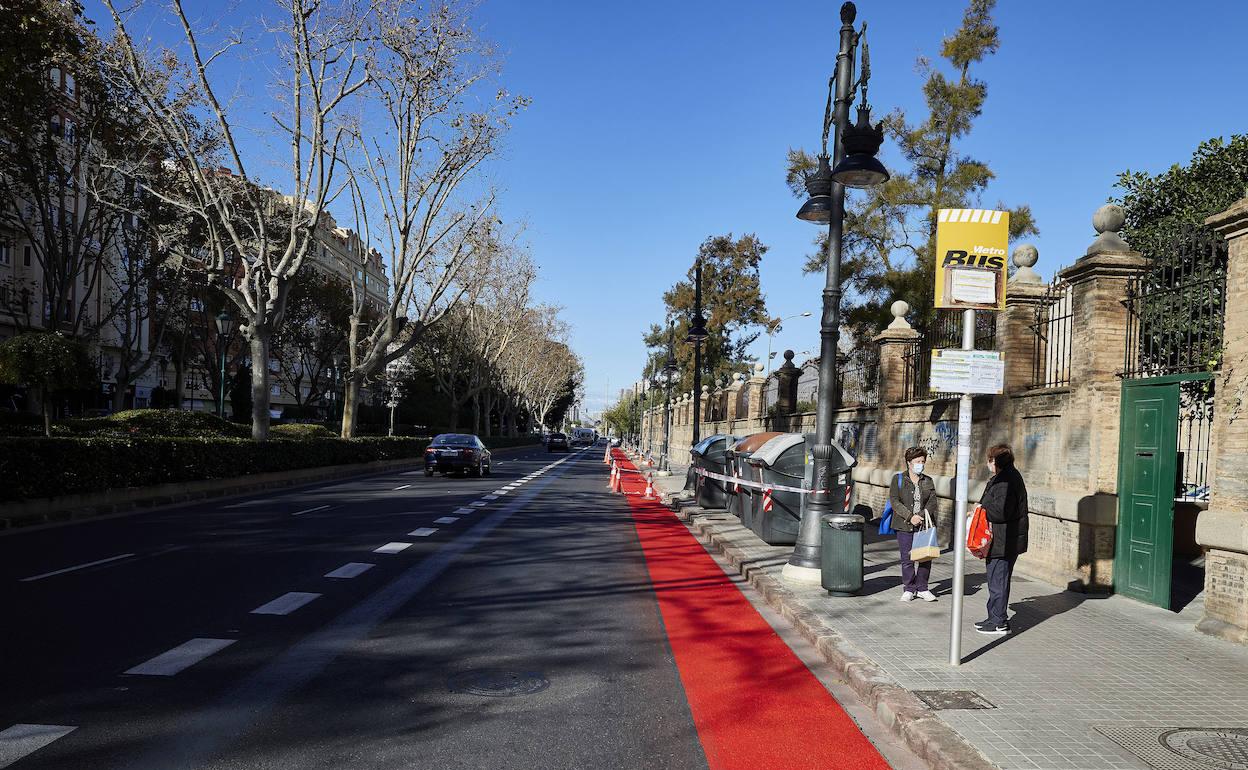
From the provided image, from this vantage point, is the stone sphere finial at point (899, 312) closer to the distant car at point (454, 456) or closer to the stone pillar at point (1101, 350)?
the stone pillar at point (1101, 350)

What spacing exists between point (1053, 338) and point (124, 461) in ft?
50.2

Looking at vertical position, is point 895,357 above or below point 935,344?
below

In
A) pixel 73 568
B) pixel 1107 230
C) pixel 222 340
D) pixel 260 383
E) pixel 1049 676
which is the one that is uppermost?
pixel 222 340

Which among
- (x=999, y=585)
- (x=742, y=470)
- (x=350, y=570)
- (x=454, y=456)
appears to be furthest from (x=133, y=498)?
(x=999, y=585)

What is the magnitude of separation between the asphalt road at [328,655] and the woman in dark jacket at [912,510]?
257cm

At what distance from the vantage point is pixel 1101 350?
32.4ft

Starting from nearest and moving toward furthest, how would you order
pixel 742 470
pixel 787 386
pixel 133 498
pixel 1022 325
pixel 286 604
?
pixel 286 604
pixel 1022 325
pixel 742 470
pixel 133 498
pixel 787 386

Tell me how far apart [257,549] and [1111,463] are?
1013cm

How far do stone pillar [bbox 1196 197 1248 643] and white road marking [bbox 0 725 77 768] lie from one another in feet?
27.3

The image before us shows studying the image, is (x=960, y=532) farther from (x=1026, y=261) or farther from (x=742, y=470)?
(x=742, y=470)

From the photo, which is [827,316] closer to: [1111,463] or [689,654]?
[1111,463]

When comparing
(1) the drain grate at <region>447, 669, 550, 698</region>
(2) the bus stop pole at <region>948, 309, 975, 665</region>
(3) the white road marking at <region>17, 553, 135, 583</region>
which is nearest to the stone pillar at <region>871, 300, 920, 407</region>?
(2) the bus stop pole at <region>948, 309, 975, 665</region>

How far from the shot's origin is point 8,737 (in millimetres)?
4391

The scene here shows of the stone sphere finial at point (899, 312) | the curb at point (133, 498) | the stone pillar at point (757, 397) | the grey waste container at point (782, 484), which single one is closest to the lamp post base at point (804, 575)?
the grey waste container at point (782, 484)
